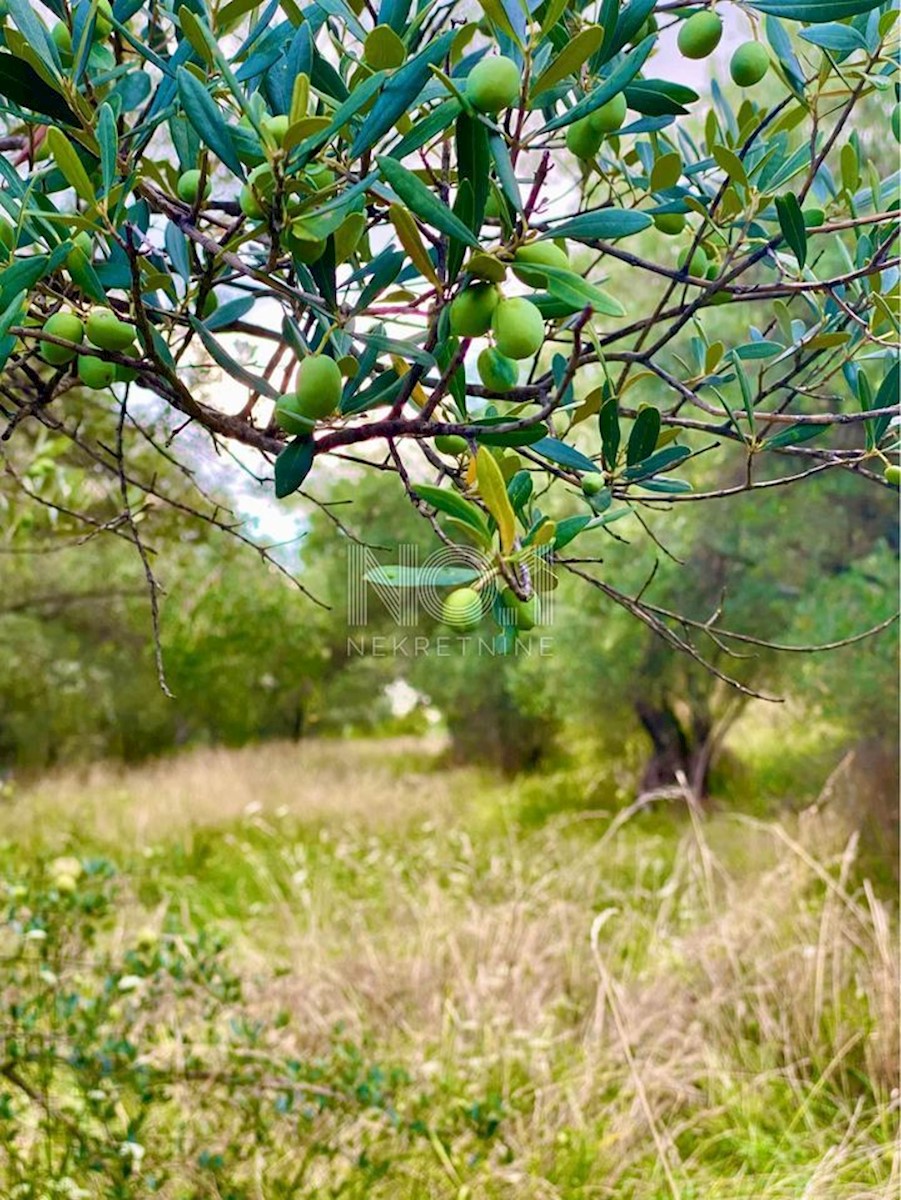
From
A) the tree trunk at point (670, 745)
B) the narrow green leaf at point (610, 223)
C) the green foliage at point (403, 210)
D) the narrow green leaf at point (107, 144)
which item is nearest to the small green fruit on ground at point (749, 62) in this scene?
the green foliage at point (403, 210)

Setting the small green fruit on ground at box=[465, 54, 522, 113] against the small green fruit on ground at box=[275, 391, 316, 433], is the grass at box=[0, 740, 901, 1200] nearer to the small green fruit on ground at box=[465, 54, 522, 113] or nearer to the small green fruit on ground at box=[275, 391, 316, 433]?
the small green fruit on ground at box=[275, 391, 316, 433]

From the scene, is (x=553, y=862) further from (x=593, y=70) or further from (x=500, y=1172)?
(x=593, y=70)

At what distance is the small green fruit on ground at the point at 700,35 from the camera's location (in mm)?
356

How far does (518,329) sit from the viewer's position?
27 cm

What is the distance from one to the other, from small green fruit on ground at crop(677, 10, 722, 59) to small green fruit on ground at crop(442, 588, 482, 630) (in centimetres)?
23

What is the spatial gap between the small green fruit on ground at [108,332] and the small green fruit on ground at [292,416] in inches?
2.4

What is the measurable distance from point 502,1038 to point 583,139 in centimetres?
178

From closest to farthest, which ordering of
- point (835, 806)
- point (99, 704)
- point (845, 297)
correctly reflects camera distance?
1. point (845, 297)
2. point (835, 806)
3. point (99, 704)

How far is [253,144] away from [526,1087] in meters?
1.62

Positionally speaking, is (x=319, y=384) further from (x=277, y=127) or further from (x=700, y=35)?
(x=700, y=35)

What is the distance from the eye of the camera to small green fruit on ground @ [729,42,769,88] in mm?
386

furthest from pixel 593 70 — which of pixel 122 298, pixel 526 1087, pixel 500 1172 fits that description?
pixel 526 1087

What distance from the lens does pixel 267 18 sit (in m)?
0.39

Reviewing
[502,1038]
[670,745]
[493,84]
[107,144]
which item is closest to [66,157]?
[107,144]
